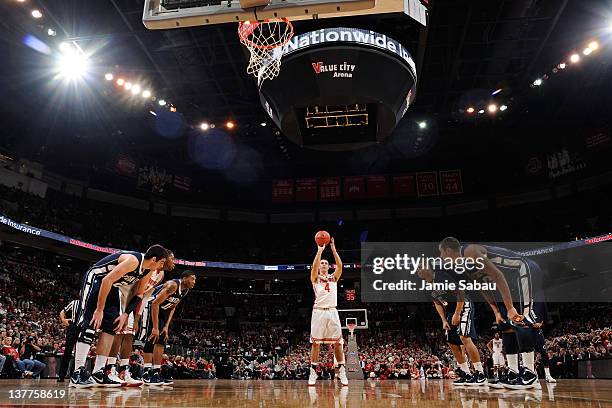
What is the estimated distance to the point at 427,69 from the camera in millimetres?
15383

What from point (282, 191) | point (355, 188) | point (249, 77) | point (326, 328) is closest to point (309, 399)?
point (326, 328)

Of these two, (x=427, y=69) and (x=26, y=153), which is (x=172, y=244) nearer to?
(x=26, y=153)

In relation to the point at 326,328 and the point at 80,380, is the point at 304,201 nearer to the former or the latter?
the point at 326,328

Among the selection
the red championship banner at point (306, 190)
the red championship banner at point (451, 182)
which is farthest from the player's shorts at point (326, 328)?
the red championship banner at point (451, 182)

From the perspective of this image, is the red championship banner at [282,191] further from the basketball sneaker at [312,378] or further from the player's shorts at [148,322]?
the basketball sneaker at [312,378]

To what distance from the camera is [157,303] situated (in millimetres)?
6910

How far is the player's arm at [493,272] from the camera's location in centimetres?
507

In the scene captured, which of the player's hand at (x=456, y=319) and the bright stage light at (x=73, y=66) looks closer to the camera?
the player's hand at (x=456, y=319)

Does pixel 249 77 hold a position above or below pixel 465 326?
above

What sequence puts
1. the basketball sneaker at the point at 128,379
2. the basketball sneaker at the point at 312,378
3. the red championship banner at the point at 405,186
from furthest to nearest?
the red championship banner at the point at 405,186
the basketball sneaker at the point at 312,378
the basketball sneaker at the point at 128,379

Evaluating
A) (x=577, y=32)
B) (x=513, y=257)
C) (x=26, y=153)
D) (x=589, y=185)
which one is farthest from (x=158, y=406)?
(x=589, y=185)

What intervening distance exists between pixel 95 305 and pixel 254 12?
3.47 metres

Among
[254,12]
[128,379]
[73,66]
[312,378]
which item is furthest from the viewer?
[73,66]

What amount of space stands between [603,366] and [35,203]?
2265 cm
